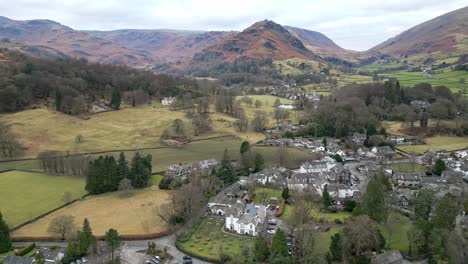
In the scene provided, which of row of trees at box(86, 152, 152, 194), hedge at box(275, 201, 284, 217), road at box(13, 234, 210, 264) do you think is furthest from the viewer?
row of trees at box(86, 152, 152, 194)

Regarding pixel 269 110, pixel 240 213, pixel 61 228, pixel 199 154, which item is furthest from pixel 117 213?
pixel 269 110

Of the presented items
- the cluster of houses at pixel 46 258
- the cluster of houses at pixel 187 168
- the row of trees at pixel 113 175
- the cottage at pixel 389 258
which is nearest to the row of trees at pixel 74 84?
the cluster of houses at pixel 187 168

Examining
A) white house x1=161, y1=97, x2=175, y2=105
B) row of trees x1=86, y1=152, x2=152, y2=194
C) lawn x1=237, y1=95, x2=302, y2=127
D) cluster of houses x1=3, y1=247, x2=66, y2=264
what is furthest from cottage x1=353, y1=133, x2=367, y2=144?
cluster of houses x1=3, y1=247, x2=66, y2=264

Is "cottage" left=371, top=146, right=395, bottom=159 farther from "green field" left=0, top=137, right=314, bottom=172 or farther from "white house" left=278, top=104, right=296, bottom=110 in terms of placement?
"white house" left=278, top=104, right=296, bottom=110

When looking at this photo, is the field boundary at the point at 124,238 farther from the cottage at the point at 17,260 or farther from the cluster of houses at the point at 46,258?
the cottage at the point at 17,260

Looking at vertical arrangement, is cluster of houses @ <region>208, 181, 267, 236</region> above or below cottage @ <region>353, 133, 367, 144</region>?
below
